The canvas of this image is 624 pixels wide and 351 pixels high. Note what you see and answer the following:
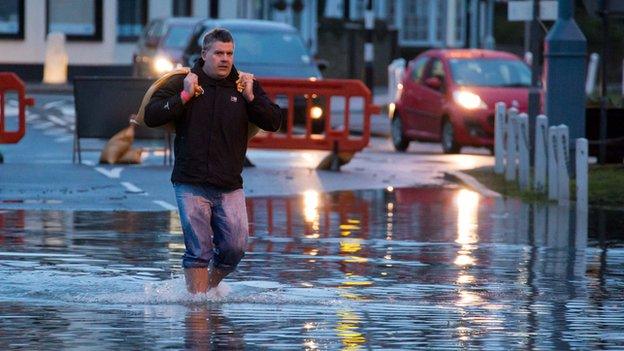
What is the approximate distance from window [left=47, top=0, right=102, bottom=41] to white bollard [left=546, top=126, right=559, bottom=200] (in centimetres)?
3618

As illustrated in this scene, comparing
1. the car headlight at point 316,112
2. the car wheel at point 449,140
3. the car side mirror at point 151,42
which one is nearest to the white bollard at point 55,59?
the car side mirror at point 151,42

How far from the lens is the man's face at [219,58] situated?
11000 mm

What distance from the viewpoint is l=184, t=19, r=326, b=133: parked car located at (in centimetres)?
2917

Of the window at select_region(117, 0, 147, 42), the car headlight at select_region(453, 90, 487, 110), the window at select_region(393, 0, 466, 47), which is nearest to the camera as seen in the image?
the car headlight at select_region(453, 90, 487, 110)

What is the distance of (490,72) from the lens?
29.5 metres

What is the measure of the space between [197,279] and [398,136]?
736 inches

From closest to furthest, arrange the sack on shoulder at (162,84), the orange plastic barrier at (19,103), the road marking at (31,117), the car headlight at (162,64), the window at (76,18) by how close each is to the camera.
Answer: the sack on shoulder at (162,84)
the orange plastic barrier at (19,103)
the car headlight at (162,64)
the road marking at (31,117)
the window at (76,18)

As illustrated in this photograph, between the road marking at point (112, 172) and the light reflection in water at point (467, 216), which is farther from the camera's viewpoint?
the road marking at point (112, 172)

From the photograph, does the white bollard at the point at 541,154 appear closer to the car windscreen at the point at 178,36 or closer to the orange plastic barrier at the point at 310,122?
the orange plastic barrier at the point at 310,122

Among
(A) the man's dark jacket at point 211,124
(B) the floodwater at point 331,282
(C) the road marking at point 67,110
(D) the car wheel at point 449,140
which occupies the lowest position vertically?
(C) the road marking at point 67,110

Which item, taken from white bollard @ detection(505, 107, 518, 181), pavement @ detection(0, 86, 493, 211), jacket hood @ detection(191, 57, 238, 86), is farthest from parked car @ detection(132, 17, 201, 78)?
jacket hood @ detection(191, 57, 238, 86)

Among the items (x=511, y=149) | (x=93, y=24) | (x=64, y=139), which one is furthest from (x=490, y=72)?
(x=93, y=24)

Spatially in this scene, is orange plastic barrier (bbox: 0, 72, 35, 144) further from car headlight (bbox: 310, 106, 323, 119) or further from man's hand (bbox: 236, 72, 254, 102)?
man's hand (bbox: 236, 72, 254, 102)

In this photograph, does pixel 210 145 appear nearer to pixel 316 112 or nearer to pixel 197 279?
pixel 197 279
